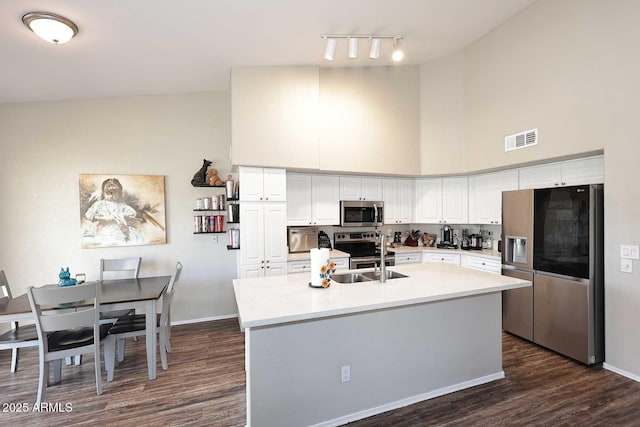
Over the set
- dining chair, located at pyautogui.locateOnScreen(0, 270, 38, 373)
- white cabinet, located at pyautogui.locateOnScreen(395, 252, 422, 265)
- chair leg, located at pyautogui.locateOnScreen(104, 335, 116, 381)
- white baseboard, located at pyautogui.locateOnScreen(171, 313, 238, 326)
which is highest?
white cabinet, located at pyautogui.locateOnScreen(395, 252, 422, 265)

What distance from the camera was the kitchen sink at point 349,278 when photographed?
287 cm

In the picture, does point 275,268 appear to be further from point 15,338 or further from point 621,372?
point 621,372

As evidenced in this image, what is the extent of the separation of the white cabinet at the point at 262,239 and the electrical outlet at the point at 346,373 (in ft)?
6.32

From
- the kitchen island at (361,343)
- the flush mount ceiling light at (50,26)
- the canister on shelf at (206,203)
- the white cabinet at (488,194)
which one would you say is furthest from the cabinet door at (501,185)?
the flush mount ceiling light at (50,26)

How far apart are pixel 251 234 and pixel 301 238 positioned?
100 centimetres

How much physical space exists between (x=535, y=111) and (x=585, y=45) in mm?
702

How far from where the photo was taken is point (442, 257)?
4723mm

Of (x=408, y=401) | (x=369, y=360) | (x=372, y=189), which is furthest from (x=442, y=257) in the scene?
(x=369, y=360)

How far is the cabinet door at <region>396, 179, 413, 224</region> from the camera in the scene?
5.10 m

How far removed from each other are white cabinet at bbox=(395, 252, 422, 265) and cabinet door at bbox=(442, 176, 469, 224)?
2.45 feet

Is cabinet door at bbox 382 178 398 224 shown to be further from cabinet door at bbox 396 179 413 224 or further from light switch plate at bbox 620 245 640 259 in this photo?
light switch plate at bbox 620 245 640 259

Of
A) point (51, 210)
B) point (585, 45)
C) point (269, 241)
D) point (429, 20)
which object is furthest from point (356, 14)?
point (51, 210)

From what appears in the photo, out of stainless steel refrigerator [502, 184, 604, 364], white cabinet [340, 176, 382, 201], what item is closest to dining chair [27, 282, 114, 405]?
white cabinet [340, 176, 382, 201]

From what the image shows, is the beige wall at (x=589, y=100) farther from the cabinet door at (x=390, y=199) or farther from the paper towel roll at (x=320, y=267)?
the paper towel roll at (x=320, y=267)
